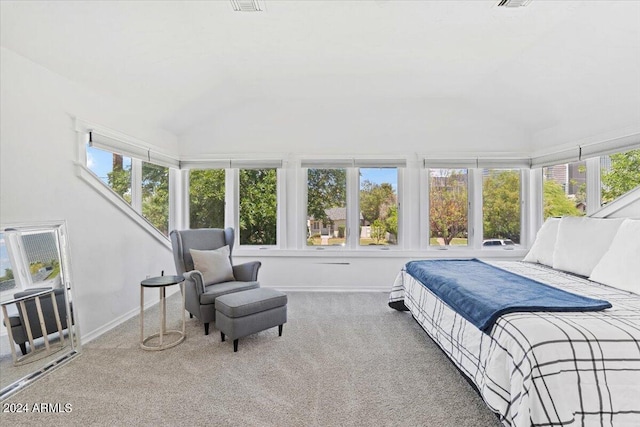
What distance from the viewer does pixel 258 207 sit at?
173 inches

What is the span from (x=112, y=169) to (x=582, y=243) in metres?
4.58

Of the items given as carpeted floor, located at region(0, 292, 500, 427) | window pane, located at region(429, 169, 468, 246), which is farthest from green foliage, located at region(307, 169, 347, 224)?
carpeted floor, located at region(0, 292, 500, 427)

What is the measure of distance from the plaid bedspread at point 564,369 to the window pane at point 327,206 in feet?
9.29

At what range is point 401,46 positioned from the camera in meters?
2.76

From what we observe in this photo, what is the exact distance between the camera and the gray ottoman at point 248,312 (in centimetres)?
247

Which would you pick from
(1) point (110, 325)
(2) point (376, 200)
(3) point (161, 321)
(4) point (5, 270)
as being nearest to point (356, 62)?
(2) point (376, 200)

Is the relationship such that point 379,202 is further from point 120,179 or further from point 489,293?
point 120,179

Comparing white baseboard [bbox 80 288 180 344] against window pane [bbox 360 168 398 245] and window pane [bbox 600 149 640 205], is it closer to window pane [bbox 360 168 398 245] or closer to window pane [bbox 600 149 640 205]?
window pane [bbox 360 168 398 245]

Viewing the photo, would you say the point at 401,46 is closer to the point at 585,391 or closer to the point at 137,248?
the point at 585,391

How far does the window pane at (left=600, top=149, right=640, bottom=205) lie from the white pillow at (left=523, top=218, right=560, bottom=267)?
2.01 feet

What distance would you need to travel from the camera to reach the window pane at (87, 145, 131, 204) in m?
2.96

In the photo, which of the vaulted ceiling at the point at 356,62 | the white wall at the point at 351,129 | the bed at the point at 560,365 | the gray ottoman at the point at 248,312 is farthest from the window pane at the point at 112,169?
the bed at the point at 560,365

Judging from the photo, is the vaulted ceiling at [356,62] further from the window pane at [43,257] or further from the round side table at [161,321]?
the round side table at [161,321]

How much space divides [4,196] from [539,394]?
3.30 metres
